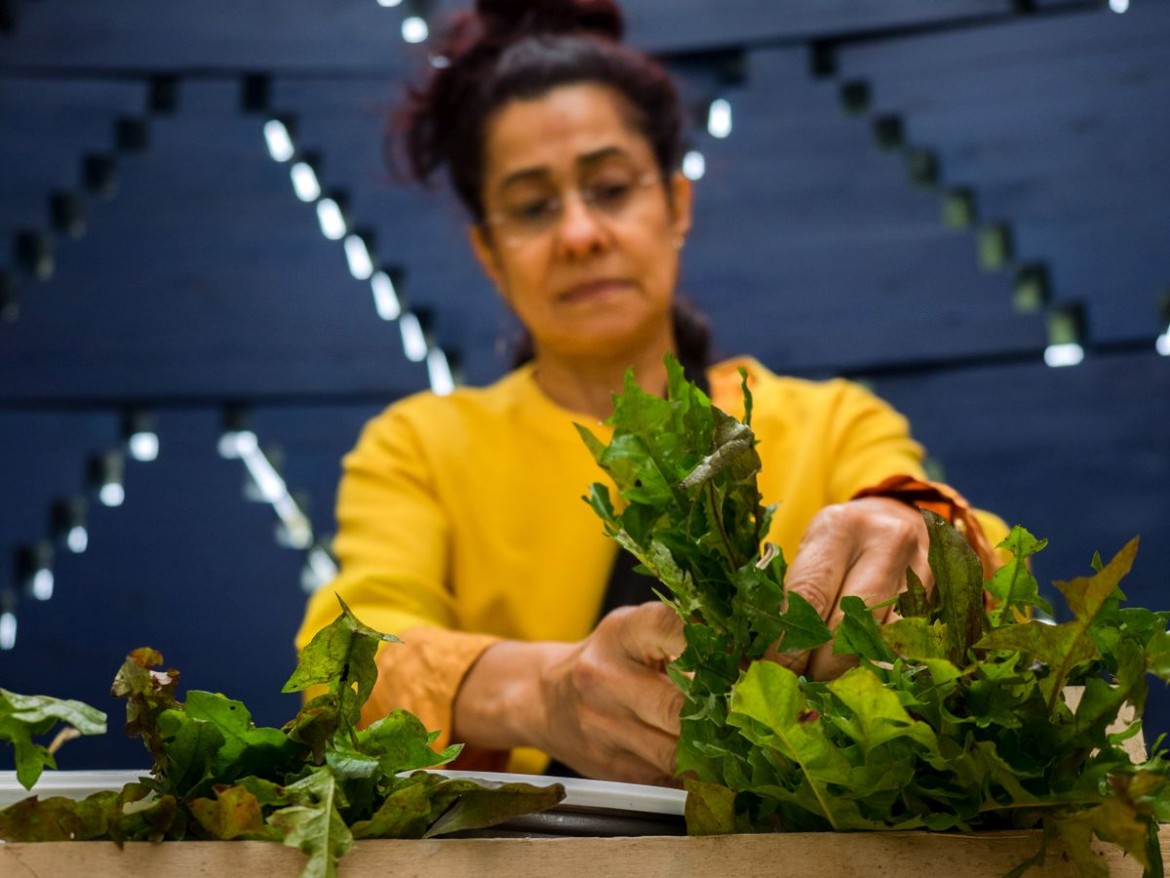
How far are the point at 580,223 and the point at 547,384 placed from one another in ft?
0.49

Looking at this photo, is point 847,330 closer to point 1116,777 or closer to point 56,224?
point 56,224

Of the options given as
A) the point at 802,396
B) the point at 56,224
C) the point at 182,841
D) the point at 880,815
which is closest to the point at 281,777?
the point at 182,841

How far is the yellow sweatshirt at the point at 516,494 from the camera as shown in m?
0.88

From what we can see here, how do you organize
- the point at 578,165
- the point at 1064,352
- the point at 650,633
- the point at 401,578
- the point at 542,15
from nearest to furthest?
1. the point at 650,633
2. the point at 401,578
3. the point at 578,165
4. the point at 542,15
5. the point at 1064,352

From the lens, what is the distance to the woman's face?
927mm

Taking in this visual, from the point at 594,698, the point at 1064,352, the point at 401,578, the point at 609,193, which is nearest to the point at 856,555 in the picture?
the point at 594,698

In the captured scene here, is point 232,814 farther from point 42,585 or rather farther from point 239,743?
point 42,585

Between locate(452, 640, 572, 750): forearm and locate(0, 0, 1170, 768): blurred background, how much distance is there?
2.96 ft

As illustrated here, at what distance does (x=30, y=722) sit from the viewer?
1.04 feet

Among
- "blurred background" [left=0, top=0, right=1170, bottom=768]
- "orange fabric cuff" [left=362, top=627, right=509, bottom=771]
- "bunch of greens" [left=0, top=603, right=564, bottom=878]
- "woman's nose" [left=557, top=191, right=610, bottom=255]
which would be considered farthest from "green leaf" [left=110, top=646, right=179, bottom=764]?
"blurred background" [left=0, top=0, right=1170, bottom=768]

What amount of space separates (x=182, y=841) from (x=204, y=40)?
1.72 metres

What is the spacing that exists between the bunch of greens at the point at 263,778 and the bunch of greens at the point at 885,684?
54 millimetres

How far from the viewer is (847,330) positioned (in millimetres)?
1649

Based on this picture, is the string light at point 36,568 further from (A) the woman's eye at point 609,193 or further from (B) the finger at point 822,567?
(B) the finger at point 822,567
